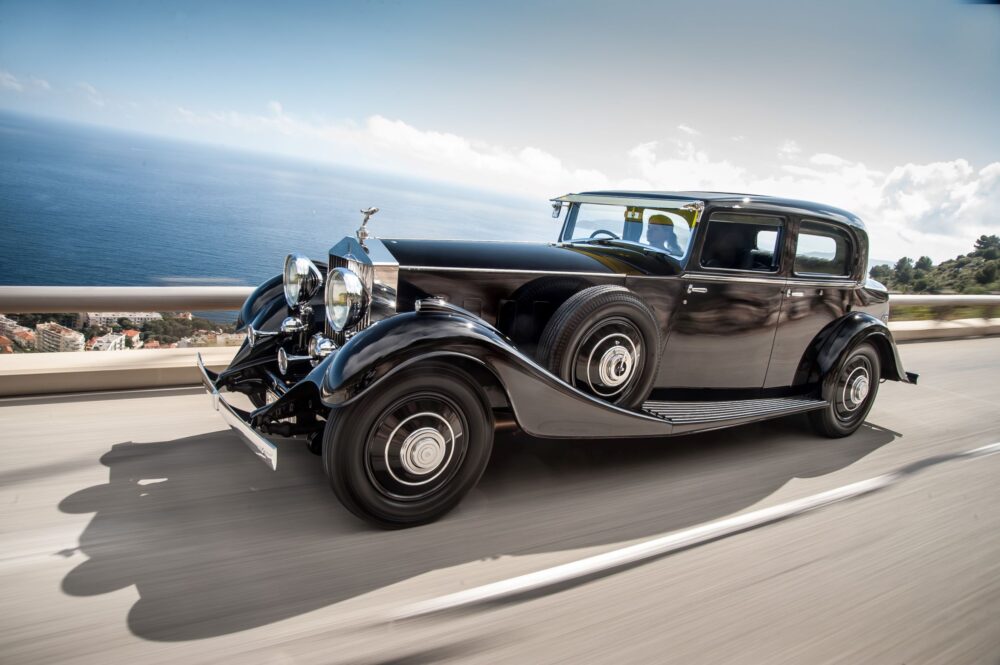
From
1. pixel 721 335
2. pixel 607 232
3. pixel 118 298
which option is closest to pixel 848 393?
pixel 721 335

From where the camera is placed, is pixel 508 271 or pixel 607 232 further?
pixel 607 232

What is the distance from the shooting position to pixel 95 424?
12.2 ft

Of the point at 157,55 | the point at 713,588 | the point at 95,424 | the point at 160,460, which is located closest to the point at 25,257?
the point at 95,424

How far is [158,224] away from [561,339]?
15.3m

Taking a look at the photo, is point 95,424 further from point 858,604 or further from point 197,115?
point 197,115

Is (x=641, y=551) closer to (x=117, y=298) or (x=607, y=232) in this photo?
(x=607, y=232)

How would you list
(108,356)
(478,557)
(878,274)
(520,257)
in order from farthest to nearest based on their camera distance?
1. (878,274)
2. (108,356)
3. (520,257)
4. (478,557)

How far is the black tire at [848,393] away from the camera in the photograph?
14.2ft

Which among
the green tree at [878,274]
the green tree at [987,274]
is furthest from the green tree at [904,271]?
the green tree at [878,274]

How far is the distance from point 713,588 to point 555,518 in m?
0.77

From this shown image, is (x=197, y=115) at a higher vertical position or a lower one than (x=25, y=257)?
higher

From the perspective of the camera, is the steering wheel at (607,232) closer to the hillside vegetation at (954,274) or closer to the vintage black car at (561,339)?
the vintage black car at (561,339)

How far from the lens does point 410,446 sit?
105 inches

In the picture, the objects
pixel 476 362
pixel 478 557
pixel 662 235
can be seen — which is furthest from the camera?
pixel 662 235
